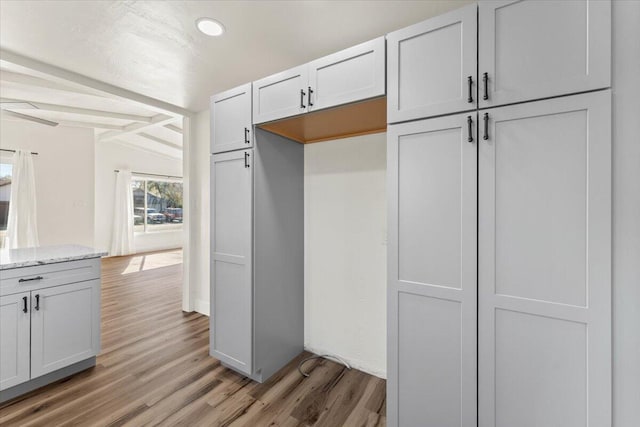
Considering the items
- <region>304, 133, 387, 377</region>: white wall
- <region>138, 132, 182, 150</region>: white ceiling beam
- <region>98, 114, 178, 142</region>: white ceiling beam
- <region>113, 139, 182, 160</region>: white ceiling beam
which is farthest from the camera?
<region>113, 139, 182, 160</region>: white ceiling beam

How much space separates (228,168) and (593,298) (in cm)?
230

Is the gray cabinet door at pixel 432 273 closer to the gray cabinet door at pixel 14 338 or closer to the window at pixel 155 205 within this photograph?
the gray cabinet door at pixel 14 338

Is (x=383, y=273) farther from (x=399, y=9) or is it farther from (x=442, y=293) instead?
(x=399, y=9)

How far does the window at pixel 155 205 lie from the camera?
8109 millimetres

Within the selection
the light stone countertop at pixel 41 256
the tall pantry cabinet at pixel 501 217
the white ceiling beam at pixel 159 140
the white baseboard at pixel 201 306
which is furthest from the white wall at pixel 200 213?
the white ceiling beam at pixel 159 140

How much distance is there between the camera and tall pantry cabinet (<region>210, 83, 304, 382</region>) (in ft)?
7.23

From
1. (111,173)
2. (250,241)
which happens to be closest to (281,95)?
(250,241)

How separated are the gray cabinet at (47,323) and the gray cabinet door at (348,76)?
2.25 metres

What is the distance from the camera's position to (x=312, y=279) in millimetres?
2686

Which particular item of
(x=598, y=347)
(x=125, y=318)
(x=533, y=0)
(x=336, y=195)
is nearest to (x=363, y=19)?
(x=533, y=0)

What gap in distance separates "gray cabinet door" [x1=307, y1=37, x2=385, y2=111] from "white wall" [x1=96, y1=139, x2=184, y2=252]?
7.41 meters

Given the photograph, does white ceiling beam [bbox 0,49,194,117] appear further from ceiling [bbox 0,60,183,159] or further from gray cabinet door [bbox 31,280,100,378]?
gray cabinet door [bbox 31,280,100,378]

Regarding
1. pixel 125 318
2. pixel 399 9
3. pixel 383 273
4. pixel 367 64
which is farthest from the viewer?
pixel 125 318

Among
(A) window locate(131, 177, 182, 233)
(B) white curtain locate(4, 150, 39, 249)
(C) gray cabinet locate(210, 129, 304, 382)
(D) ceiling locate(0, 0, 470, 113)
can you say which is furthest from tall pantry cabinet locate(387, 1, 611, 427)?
(A) window locate(131, 177, 182, 233)
